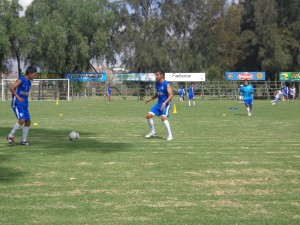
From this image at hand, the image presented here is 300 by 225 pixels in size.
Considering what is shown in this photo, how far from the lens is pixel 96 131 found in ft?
50.3

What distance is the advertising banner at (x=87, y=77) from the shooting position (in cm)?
5862

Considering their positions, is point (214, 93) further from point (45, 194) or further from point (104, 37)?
point (45, 194)

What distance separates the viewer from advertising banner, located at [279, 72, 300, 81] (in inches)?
2293

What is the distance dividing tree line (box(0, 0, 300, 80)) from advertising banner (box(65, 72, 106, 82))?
1176 millimetres

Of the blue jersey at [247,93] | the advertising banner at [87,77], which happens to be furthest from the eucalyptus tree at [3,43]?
the blue jersey at [247,93]

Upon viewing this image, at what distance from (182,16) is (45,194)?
196 feet

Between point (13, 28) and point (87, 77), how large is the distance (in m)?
10.9

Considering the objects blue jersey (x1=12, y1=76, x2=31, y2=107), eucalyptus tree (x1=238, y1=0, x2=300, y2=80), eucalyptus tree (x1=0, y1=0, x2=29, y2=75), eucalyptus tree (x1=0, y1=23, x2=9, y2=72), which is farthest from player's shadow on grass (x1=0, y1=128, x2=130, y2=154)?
eucalyptus tree (x1=238, y1=0, x2=300, y2=80)

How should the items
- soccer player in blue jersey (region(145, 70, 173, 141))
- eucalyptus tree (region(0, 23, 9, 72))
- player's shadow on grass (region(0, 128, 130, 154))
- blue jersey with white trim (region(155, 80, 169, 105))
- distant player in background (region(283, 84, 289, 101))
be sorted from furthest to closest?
eucalyptus tree (region(0, 23, 9, 72)) → distant player in background (region(283, 84, 289, 101)) → blue jersey with white trim (region(155, 80, 169, 105)) → soccer player in blue jersey (region(145, 70, 173, 141)) → player's shadow on grass (region(0, 128, 130, 154))

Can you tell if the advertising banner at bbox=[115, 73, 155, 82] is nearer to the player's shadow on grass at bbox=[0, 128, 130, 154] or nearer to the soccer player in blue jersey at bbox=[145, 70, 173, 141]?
the player's shadow on grass at bbox=[0, 128, 130, 154]

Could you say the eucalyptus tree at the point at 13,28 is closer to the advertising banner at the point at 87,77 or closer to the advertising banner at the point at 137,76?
the advertising banner at the point at 87,77

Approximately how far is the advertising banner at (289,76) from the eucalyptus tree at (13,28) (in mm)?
32253

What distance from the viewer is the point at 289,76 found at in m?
58.5

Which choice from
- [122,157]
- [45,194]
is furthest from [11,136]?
[45,194]
